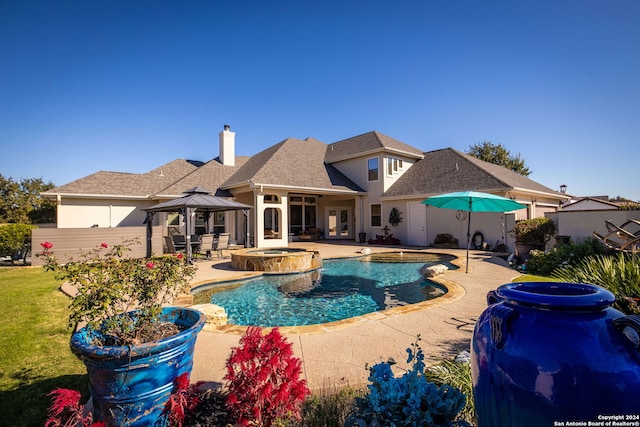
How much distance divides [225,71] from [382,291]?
1179cm

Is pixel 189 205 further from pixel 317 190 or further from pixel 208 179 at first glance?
pixel 317 190

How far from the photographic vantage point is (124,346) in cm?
212

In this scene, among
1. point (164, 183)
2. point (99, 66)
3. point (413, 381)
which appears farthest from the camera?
point (164, 183)

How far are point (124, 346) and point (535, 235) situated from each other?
1409 cm

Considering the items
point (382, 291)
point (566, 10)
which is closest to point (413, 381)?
point (382, 291)

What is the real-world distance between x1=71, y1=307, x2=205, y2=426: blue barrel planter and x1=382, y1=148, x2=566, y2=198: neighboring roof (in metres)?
16.4

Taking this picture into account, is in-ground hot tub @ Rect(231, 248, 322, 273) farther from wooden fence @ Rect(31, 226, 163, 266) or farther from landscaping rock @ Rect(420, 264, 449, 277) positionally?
wooden fence @ Rect(31, 226, 163, 266)

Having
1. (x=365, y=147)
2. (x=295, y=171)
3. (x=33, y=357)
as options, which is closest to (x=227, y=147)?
(x=295, y=171)

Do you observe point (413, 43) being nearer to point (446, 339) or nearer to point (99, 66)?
point (446, 339)

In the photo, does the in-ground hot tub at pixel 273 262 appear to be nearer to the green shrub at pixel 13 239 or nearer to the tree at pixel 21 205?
the green shrub at pixel 13 239

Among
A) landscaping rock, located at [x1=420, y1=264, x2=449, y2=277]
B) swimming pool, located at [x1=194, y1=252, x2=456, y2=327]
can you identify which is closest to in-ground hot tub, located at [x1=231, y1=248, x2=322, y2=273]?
Result: swimming pool, located at [x1=194, y1=252, x2=456, y2=327]

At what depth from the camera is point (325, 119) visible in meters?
21.6

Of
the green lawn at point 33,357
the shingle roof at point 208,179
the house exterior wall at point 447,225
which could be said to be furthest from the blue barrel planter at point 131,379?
the shingle roof at point 208,179

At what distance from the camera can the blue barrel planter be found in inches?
82.2
